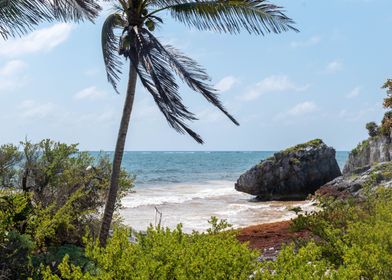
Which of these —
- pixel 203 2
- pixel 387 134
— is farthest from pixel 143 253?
pixel 387 134

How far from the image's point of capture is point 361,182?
20.6m

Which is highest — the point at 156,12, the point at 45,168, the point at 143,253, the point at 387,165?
the point at 156,12

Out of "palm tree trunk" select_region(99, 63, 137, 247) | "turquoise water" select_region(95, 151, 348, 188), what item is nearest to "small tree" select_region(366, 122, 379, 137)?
"turquoise water" select_region(95, 151, 348, 188)

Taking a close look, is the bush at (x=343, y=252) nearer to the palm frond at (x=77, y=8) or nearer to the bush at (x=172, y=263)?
the bush at (x=172, y=263)

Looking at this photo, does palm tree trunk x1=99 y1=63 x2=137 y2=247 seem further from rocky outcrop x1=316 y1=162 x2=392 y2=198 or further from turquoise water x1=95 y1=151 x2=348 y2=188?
turquoise water x1=95 y1=151 x2=348 y2=188

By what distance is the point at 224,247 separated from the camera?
17.6 ft

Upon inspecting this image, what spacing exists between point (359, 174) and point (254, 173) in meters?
11.5

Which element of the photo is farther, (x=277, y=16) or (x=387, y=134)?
(x=387, y=134)

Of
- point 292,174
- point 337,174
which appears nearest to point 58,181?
point 292,174

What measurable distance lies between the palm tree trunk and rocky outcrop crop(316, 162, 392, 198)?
7.89 m

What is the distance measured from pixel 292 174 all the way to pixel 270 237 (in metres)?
19.5

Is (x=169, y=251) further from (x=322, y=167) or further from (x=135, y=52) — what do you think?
(x=322, y=167)

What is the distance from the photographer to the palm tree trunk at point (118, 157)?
10.5m

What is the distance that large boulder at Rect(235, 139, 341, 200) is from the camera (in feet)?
108
